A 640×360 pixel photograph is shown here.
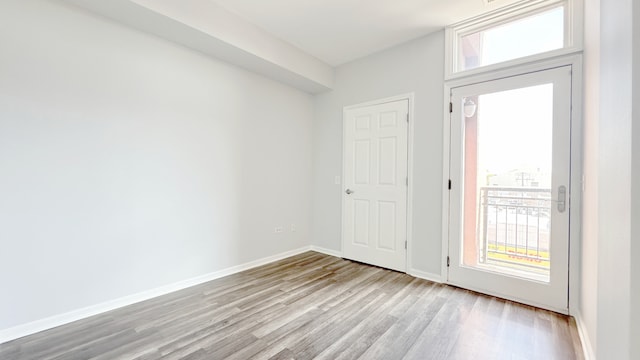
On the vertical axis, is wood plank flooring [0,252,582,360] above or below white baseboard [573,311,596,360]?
below

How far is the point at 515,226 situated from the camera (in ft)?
8.55

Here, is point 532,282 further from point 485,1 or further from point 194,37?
point 194,37

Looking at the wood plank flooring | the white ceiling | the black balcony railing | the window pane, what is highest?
the white ceiling

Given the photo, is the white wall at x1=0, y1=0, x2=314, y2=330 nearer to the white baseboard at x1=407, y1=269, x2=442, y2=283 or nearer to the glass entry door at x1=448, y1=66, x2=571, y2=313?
the white baseboard at x1=407, y1=269, x2=442, y2=283

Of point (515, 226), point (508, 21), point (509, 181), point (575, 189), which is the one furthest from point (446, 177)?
point (508, 21)

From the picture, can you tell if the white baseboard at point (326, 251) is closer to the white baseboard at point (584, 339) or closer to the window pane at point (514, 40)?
the white baseboard at point (584, 339)

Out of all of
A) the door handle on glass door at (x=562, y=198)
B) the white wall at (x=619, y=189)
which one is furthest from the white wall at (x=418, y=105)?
the white wall at (x=619, y=189)

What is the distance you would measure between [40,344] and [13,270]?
22.0 inches

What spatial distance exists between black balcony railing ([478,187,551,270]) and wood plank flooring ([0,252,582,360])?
0.43 m

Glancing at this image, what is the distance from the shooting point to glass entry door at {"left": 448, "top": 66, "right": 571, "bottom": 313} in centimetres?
237

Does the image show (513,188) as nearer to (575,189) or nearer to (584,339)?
(575,189)

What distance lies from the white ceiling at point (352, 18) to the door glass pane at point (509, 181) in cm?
91

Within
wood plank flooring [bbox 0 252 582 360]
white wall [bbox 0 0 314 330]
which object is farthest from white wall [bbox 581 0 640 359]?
white wall [bbox 0 0 314 330]

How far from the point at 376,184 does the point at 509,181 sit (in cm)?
149
